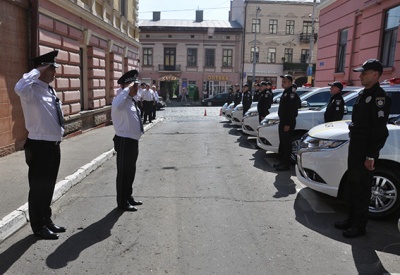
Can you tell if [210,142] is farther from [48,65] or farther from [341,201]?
[48,65]

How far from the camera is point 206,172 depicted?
7.12 meters

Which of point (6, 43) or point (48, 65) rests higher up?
point (6, 43)

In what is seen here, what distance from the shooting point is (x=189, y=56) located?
143 feet

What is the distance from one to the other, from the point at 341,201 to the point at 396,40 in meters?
8.27

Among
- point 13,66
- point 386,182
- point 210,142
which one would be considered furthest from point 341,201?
point 13,66

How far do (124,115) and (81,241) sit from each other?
173 cm

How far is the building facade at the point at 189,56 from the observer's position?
43.2 meters

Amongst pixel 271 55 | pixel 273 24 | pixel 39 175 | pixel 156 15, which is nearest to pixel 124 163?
pixel 39 175

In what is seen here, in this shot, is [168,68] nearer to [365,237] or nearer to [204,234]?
[204,234]

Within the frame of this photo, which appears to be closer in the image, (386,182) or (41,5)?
(386,182)

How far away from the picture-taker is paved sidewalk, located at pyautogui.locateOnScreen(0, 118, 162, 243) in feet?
14.3

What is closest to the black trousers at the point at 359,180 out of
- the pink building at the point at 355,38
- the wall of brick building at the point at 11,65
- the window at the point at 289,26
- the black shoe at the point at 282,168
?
the black shoe at the point at 282,168

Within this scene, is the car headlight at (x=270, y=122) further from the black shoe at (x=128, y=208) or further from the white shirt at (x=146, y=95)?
the white shirt at (x=146, y=95)

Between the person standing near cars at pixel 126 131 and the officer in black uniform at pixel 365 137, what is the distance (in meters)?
2.82
